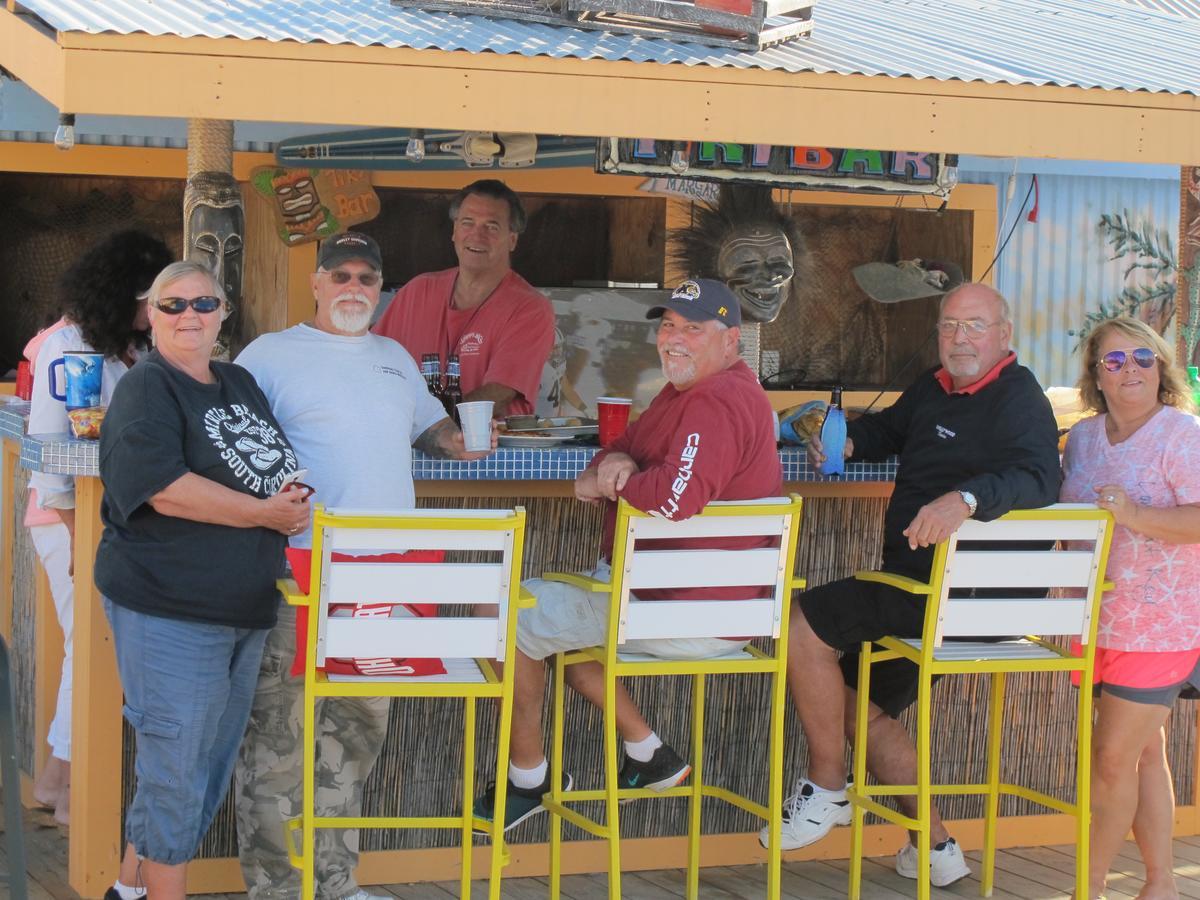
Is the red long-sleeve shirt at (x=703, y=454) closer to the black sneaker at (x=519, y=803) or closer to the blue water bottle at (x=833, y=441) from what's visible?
the blue water bottle at (x=833, y=441)

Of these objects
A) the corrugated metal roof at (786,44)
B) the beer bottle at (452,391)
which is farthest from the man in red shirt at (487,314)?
the corrugated metal roof at (786,44)

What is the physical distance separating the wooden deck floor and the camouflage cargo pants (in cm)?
39

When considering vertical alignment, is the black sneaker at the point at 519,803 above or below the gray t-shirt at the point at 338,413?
below

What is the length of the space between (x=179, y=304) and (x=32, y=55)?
3.14ft

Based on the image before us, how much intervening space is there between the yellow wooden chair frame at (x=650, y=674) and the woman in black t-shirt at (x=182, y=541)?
738 millimetres

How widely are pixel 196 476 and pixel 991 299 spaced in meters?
2.11

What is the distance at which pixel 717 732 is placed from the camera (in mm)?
4582

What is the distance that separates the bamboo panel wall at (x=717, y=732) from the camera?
4.30m

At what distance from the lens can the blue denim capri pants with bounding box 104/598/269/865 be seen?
11.1 feet

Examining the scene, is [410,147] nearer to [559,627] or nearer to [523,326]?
[523,326]

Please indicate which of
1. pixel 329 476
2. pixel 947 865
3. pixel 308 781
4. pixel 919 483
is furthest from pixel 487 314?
pixel 947 865

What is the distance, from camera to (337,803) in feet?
12.7

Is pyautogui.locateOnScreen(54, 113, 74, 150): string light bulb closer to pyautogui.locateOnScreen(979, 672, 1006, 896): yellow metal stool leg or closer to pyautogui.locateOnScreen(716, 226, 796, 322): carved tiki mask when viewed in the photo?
pyautogui.locateOnScreen(979, 672, 1006, 896): yellow metal stool leg

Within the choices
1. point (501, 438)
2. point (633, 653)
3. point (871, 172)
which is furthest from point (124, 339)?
point (871, 172)
